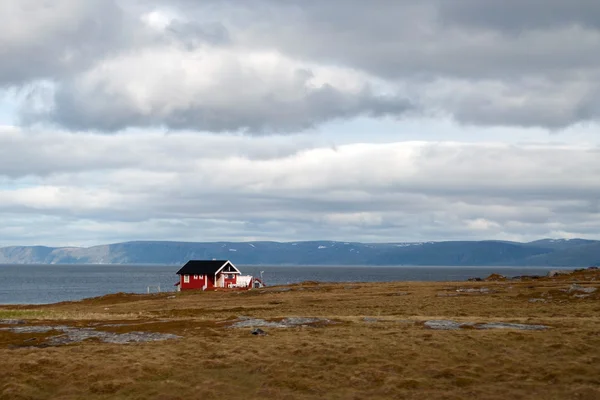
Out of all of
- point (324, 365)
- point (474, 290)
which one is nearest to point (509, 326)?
point (324, 365)

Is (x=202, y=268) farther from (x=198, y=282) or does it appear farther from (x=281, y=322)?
(x=281, y=322)

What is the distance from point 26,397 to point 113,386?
126 inches

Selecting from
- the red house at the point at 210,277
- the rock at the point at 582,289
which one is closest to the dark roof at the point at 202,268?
the red house at the point at 210,277

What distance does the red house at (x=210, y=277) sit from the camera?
11756 cm

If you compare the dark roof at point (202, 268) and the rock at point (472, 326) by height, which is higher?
the dark roof at point (202, 268)

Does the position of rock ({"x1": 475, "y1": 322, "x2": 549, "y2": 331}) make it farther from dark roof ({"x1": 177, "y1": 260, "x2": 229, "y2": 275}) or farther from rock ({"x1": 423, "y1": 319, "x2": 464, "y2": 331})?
dark roof ({"x1": 177, "y1": 260, "x2": 229, "y2": 275})

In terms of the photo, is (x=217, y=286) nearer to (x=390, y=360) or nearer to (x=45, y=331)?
(x=45, y=331)

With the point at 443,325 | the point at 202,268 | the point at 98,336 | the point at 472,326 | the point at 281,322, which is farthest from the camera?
the point at 202,268

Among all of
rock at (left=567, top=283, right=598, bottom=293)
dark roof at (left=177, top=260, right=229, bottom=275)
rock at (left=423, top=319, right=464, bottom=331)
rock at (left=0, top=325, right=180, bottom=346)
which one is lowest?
rock at (left=0, top=325, right=180, bottom=346)

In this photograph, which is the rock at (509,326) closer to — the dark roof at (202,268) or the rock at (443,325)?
the rock at (443,325)

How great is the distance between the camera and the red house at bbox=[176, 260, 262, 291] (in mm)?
117562

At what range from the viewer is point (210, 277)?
117750mm

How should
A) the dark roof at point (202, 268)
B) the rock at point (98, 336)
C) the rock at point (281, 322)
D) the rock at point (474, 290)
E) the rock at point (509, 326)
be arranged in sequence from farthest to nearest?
1. the dark roof at point (202, 268)
2. the rock at point (474, 290)
3. the rock at point (281, 322)
4. the rock at point (98, 336)
5. the rock at point (509, 326)

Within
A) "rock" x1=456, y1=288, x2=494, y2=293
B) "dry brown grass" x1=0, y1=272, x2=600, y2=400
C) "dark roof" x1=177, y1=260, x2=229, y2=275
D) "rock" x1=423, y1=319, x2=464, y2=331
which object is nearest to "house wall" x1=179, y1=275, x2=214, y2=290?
"dark roof" x1=177, y1=260, x2=229, y2=275
